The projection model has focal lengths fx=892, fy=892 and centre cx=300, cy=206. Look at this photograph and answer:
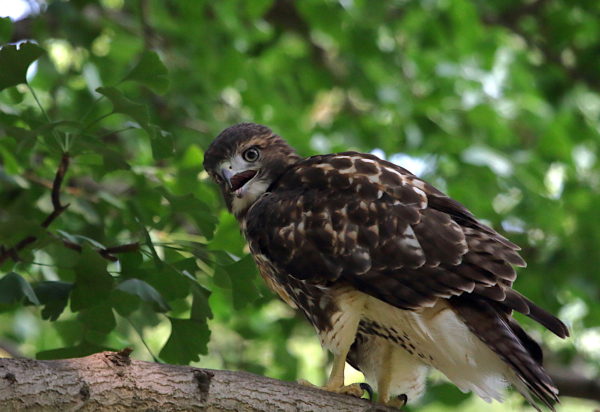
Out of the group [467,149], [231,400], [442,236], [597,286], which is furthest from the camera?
[597,286]

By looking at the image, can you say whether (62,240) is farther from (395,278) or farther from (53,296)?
(395,278)

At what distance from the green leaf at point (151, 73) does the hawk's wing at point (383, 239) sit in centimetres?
61

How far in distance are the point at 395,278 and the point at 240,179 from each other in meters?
1.06

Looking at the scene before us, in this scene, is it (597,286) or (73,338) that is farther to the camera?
(597,286)

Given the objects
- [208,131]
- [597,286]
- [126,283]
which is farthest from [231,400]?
[597,286]

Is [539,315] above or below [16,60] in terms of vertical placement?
below

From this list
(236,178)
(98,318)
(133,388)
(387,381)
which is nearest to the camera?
(133,388)

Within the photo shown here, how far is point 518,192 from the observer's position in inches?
231

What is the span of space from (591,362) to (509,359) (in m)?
3.75

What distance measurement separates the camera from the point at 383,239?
10.5 ft

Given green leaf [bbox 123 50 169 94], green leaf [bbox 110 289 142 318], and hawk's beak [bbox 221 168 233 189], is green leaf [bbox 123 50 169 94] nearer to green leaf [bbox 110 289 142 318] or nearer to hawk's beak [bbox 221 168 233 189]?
hawk's beak [bbox 221 168 233 189]

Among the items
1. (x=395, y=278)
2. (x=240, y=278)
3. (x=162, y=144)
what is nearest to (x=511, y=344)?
(x=395, y=278)

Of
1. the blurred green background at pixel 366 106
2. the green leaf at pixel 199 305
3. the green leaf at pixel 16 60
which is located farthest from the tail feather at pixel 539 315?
the green leaf at pixel 16 60

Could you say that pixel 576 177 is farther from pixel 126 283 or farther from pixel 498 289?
pixel 126 283
